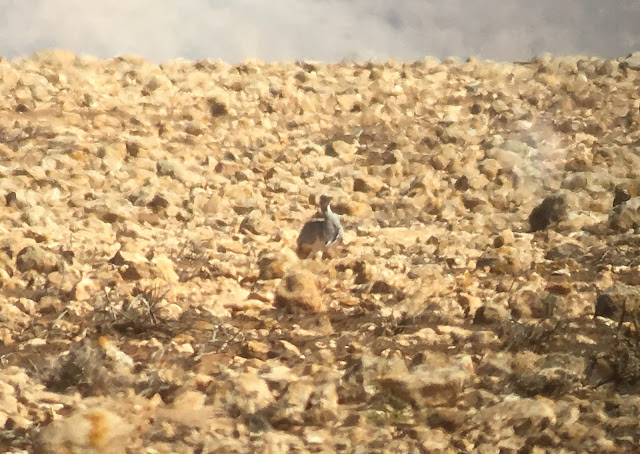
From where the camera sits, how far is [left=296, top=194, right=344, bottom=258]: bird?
3.17m

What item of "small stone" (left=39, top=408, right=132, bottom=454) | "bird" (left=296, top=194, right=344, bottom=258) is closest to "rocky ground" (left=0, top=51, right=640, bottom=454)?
"small stone" (left=39, top=408, right=132, bottom=454)

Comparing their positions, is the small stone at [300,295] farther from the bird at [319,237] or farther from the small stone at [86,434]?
the small stone at [86,434]

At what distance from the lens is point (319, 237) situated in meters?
3.22

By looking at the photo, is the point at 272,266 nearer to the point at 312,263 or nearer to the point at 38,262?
the point at 312,263

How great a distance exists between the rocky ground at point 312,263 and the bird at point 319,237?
0.13 metres

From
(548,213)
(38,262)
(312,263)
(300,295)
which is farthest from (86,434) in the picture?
(548,213)

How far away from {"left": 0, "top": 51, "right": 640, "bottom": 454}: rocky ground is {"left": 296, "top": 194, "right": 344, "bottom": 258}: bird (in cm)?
13

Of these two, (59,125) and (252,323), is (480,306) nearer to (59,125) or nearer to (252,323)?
(252,323)

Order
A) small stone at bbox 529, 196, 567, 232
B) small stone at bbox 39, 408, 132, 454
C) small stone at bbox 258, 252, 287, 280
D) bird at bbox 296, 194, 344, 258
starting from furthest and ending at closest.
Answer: small stone at bbox 529, 196, 567, 232, bird at bbox 296, 194, 344, 258, small stone at bbox 258, 252, 287, 280, small stone at bbox 39, 408, 132, 454

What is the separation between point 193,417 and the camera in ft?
5.69

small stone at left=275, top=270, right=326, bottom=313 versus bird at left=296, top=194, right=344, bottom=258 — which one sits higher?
bird at left=296, top=194, right=344, bottom=258

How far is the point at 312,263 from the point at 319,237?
0.35 meters

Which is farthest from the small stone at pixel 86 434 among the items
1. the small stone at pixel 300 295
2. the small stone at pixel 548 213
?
the small stone at pixel 548 213

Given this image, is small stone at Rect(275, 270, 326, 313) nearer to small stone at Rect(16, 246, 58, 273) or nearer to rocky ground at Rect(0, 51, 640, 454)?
rocky ground at Rect(0, 51, 640, 454)
